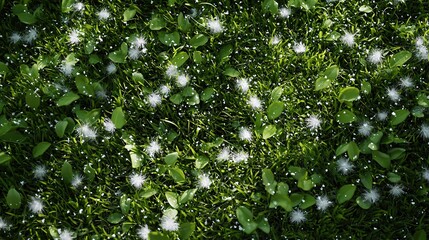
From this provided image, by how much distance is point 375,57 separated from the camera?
2260 mm

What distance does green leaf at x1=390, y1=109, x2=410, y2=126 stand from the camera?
216 centimetres

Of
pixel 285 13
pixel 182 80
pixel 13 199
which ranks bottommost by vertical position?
pixel 13 199

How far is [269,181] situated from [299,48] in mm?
546

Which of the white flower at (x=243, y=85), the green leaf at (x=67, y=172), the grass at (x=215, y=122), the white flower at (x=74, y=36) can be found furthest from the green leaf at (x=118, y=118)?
the white flower at (x=243, y=85)

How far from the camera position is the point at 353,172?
2.11 metres

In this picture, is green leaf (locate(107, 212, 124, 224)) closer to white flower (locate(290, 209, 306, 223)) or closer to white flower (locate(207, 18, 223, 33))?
white flower (locate(290, 209, 306, 223))

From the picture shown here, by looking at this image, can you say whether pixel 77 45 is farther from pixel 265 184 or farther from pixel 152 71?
pixel 265 184

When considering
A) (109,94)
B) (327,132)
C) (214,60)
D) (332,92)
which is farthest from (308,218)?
(109,94)

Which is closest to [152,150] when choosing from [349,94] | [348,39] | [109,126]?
[109,126]

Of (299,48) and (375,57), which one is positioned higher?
(375,57)

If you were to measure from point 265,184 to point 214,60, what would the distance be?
53cm

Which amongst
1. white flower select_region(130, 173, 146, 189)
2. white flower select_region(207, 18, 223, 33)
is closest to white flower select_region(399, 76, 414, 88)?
white flower select_region(207, 18, 223, 33)

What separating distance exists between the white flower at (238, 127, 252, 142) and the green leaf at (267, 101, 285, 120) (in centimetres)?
10

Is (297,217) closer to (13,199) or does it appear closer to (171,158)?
(171,158)
